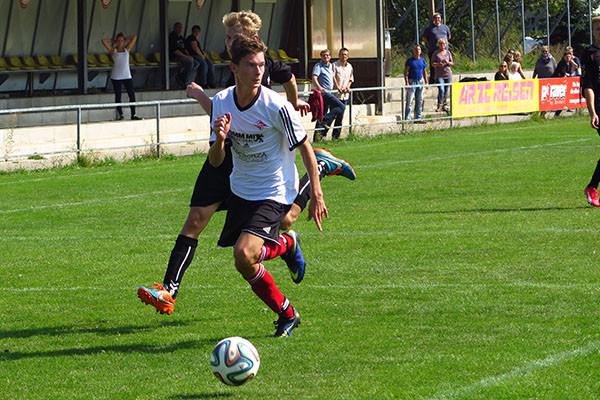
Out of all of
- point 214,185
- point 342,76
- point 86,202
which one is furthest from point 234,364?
point 342,76

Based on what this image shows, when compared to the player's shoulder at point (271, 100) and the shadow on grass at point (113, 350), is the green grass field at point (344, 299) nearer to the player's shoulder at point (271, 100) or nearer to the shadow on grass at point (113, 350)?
the shadow on grass at point (113, 350)

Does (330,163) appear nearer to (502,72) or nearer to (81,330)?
(81,330)

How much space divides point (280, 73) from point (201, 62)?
1947 cm

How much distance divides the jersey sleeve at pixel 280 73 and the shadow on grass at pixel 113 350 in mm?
2064

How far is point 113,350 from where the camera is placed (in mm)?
6820

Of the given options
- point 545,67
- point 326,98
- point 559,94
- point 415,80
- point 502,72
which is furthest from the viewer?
point 545,67

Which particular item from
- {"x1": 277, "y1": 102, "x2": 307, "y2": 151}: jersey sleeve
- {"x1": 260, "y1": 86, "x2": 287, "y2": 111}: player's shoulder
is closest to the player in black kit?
{"x1": 260, "y1": 86, "x2": 287, "y2": 111}: player's shoulder

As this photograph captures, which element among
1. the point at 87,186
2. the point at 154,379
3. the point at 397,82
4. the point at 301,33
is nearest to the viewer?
the point at 154,379

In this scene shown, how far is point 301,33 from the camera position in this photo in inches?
1177

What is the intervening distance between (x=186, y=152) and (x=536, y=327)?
49.9ft

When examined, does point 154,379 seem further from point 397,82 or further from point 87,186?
point 397,82

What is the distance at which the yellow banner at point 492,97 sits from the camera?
86.5 feet

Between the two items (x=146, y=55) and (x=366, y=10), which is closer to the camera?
(x=146, y=55)

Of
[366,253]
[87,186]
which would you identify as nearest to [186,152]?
[87,186]
